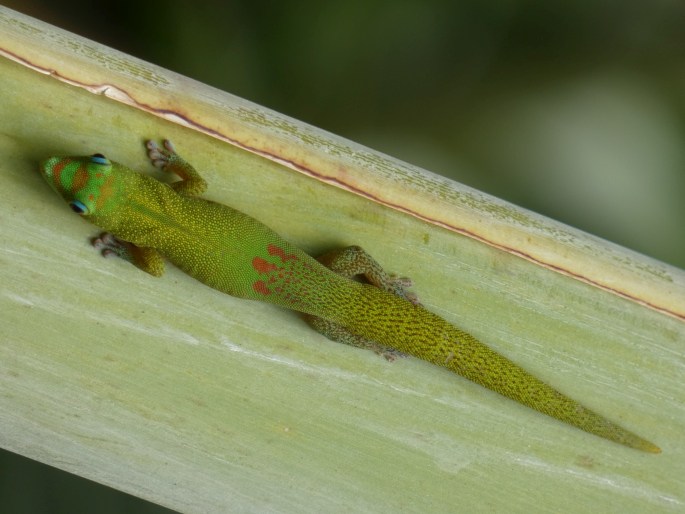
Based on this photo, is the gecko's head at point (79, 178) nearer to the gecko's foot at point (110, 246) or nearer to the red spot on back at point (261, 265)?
the gecko's foot at point (110, 246)

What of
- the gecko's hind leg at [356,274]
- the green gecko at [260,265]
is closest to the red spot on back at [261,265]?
the green gecko at [260,265]

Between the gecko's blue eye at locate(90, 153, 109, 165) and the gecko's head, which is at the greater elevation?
the gecko's blue eye at locate(90, 153, 109, 165)

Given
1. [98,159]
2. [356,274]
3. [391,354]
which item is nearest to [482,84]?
[356,274]

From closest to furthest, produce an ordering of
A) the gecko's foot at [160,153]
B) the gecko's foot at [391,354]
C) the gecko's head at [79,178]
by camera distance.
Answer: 1. the gecko's head at [79,178]
2. the gecko's foot at [160,153]
3. the gecko's foot at [391,354]

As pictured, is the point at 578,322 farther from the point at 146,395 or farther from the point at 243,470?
the point at 146,395

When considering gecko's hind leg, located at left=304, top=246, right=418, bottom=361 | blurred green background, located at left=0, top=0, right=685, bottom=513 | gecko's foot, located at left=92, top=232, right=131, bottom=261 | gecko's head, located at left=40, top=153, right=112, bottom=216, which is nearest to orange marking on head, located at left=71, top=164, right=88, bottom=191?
gecko's head, located at left=40, top=153, right=112, bottom=216

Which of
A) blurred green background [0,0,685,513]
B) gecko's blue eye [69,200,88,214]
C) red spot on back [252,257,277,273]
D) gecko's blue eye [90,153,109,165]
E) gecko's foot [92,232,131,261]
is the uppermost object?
blurred green background [0,0,685,513]

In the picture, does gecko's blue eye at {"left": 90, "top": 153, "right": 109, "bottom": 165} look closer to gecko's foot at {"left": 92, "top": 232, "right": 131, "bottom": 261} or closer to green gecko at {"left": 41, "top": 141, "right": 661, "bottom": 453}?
green gecko at {"left": 41, "top": 141, "right": 661, "bottom": 453}

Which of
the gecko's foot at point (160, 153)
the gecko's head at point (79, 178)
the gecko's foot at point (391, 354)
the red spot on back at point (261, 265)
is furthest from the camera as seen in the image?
the gecko's foot at point (391, 354)
